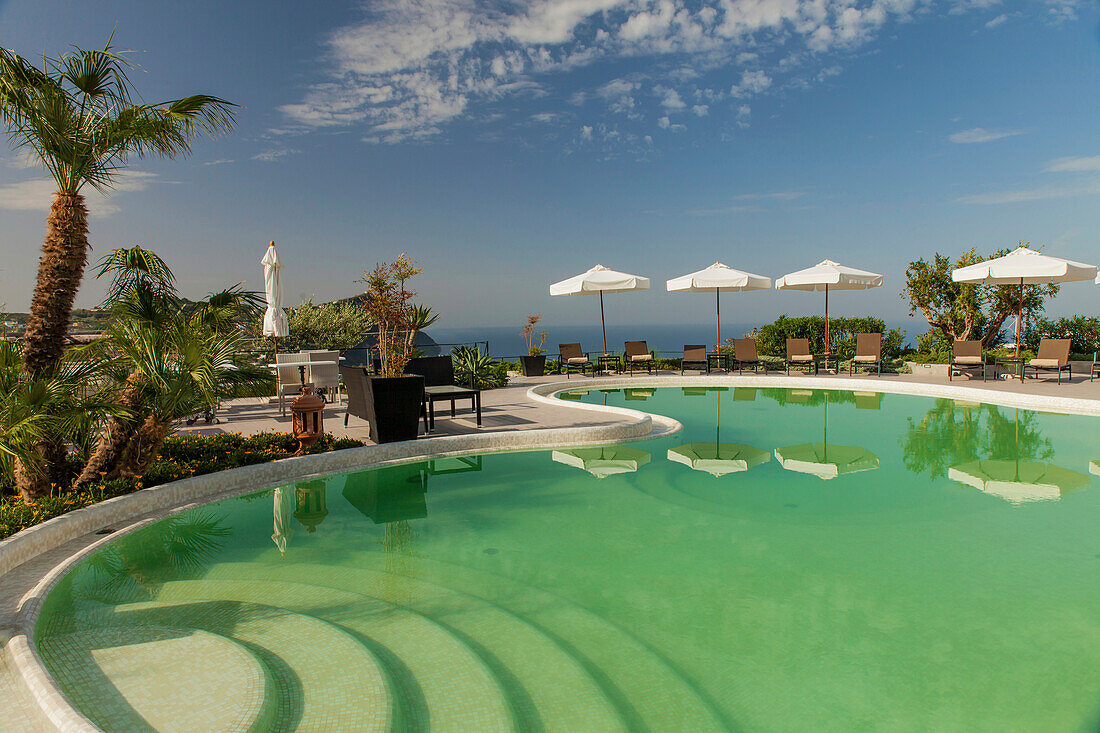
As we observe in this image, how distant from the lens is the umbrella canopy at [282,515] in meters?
4.41

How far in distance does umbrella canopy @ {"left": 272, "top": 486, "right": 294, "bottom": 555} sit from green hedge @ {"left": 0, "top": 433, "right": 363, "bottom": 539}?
1.74 feet

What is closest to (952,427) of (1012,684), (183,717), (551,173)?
(1012,684)

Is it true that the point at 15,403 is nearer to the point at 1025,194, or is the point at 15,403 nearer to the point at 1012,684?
the point at 1012,684

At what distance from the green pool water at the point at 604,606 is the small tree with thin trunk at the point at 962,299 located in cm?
1138

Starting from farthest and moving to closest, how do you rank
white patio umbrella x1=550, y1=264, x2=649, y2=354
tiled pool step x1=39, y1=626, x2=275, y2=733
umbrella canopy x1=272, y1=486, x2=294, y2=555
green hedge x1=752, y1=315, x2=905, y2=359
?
green hedge x1=752, y1=315, x2=905, y2=359
white patio umbrella x1=550, y1=264, x2=649, y2=354
umbrella canopy x1=272, y1=486, x2=294, y2=555
tiled pool step x1=39, y1=626, x2=275, y2=733

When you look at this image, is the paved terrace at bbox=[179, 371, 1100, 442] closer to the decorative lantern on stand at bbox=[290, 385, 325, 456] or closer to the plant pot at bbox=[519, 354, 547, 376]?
the decorative lantern on stand at bbox=[290, 385, 325, 456]

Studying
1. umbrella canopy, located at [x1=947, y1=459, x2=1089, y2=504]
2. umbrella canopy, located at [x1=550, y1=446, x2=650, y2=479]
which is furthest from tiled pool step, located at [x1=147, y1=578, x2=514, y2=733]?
umbrella canopy, located at [x1=947, y1=459, x2=1089, y2=504]

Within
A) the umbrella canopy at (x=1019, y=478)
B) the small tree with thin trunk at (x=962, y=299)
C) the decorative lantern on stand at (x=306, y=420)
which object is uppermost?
the small tree with thin trunk at (x=962, y=299)

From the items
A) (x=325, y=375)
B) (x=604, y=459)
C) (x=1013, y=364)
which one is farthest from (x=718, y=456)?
(x=1013, y=364)

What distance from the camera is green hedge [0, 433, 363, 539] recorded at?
3.97 m

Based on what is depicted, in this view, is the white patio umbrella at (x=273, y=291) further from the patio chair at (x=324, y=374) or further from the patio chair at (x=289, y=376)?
the patio chair at (x=324, y=374)

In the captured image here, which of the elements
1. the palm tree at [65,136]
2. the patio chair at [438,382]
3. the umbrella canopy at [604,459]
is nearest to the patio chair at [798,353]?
the umbrella canopy at [604,459]

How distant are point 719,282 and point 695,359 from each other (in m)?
2.28

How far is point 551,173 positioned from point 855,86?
1445 cm
